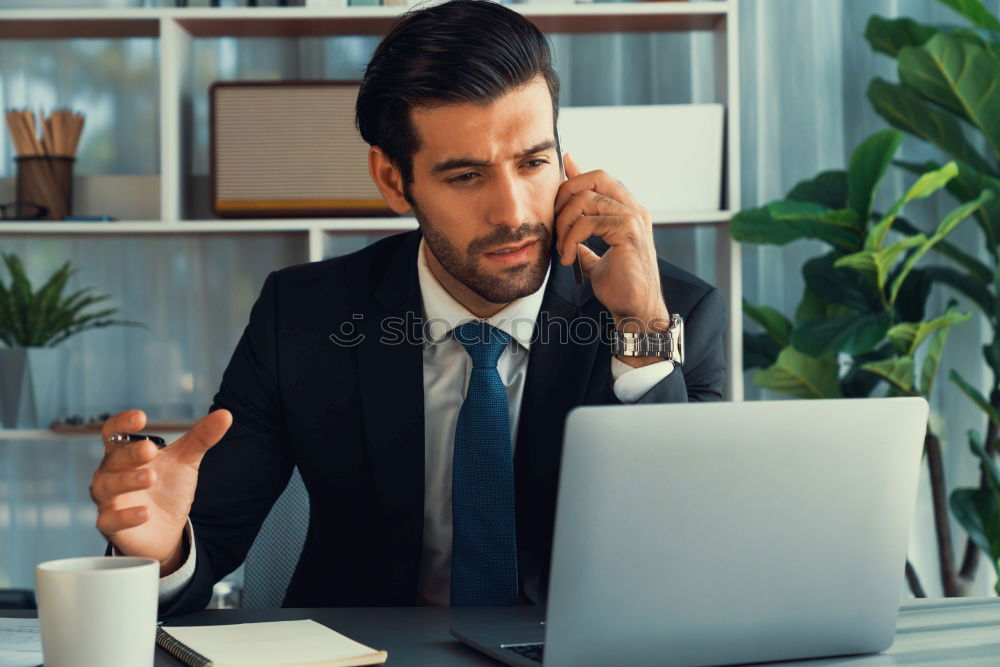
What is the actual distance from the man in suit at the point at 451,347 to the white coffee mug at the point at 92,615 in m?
0.56

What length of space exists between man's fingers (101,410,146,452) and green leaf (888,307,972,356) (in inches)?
64.7

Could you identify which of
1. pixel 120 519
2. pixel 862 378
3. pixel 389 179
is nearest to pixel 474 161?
pixel 389 179

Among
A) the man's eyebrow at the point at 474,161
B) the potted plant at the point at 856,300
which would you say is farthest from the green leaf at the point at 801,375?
the man's eyebrow at the point at 474,161

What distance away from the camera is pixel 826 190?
238 centimetres

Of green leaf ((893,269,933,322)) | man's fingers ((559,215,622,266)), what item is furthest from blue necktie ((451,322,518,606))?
green leaf ((893,269,933,322))

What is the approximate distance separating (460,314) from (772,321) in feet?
3.82

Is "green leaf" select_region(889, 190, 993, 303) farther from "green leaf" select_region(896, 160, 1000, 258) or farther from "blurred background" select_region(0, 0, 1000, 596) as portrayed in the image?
"blurred background" select_region(0, 0, 1000, 596)

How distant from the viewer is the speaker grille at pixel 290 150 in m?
2.28

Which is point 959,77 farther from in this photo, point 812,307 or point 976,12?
point 812,307

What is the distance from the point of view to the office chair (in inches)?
54.2

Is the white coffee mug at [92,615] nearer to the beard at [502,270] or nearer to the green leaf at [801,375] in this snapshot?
the beard at [502,270]

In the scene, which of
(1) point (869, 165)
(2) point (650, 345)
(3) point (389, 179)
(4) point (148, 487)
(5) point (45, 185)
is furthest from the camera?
(5) point (45, 185)

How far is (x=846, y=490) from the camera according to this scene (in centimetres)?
78

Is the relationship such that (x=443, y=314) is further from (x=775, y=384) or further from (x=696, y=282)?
(x=775, y=384)
